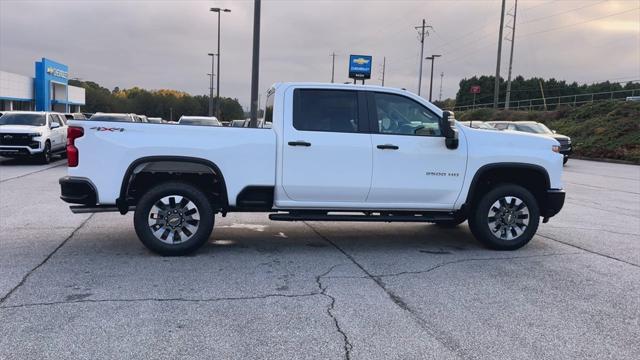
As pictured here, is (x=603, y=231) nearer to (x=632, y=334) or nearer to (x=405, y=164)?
(x=405, y=164)

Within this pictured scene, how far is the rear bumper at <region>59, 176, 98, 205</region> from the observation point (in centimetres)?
595

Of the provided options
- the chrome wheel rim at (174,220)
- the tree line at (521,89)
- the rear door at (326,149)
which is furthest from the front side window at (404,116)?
the tree line at (521,89)

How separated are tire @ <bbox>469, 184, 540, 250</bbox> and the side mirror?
2.98ft

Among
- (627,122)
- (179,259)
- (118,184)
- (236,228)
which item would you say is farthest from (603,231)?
(627,122)

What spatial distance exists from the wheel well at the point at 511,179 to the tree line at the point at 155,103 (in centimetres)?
10413

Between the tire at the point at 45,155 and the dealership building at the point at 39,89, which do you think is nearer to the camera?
the tire at the point at 45,155

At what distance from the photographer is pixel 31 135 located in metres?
17.4

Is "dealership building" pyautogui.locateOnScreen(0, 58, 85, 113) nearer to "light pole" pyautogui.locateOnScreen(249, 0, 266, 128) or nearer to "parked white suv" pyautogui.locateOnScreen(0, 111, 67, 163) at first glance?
"parked white suv" pyautogui.locateOnScreen(0, 111, 67, 163)

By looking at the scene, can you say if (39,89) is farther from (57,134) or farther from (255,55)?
(255,55)

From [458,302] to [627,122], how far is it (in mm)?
32096

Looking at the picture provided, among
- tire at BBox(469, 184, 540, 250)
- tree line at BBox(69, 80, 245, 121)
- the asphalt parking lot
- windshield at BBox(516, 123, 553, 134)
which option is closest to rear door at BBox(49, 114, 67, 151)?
the asphalt parking lot

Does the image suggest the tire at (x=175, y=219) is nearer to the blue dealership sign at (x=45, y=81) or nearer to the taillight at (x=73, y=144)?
the taillight at (x=73, y=144)

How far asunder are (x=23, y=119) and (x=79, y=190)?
14.7 meters

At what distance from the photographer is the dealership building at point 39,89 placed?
50.1 meters
